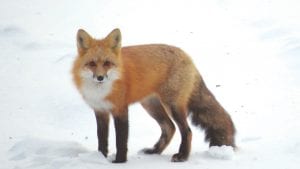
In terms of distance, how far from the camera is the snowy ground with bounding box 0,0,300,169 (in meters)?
5.37

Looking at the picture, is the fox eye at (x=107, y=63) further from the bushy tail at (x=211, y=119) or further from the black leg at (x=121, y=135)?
the bushy tail at (x=211, y=119)

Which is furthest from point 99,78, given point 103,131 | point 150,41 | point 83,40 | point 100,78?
point 150,41

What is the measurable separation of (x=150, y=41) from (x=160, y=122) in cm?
446

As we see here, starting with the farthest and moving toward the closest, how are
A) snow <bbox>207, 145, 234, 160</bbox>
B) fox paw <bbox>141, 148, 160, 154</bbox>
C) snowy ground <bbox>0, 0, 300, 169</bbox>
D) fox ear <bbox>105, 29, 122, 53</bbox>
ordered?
fox paw <bbox>141, 148, 160, 154</bbox>
snowy ground <bbox>0, 0, 300, 169</bbox>
snow <bbox>207, 145, 234, 160</bbox>
fox ear <bbox>105, 29, 122, 53</bbox>

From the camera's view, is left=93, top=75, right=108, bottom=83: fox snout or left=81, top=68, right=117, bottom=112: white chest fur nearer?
left=93, top=75, right=108, bottom=83: fox snout

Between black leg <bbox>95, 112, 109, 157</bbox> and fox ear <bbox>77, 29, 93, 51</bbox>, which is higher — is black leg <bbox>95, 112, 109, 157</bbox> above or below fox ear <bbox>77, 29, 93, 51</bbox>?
below

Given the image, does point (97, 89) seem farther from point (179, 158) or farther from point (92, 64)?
point (179, 158)

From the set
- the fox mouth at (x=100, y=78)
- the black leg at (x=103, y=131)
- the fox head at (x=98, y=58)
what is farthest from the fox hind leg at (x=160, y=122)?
the fox mouth at (x=100, y=78)

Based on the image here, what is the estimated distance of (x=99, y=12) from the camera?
11523 mm

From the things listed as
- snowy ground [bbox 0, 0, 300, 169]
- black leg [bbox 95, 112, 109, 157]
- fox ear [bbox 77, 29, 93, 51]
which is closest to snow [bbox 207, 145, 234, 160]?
snowy ground [bbox 0, 0, 300, 169]

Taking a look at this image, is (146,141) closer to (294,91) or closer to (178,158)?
(178,158)

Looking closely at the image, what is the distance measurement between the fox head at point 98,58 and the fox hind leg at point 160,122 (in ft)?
2.96

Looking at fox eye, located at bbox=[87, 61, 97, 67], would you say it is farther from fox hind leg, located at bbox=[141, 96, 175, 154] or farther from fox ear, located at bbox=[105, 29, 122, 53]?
fox hind leg, located at bbox=[141, 96, 175, 154]

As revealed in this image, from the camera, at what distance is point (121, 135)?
5.07 metres
